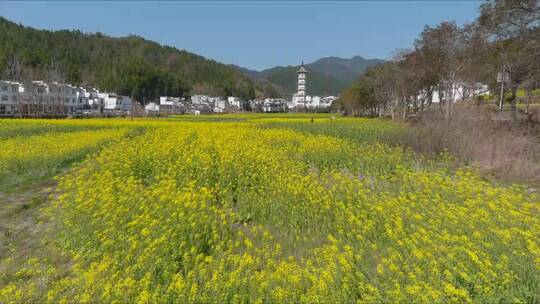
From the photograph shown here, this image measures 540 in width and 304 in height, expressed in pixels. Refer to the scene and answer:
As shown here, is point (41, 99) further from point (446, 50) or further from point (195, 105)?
point (446, 50)

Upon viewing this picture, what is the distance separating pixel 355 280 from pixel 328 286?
40cm

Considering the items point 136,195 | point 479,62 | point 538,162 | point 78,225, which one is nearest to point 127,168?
point 136,195

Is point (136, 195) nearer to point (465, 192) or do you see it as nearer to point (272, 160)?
point (272, 160)

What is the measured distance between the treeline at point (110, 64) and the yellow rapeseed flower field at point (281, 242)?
3056 inches

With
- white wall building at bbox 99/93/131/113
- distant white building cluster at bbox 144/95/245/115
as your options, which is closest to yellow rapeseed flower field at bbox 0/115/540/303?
distant white building cluster at bbox 144/95/245/115

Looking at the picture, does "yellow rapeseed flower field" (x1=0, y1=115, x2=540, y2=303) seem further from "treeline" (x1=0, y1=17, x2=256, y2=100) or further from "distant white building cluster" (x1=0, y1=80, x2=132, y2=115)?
"treeline" (x1=0, y1=17, x2=256, y2=100)

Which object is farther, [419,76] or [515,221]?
[419,76]

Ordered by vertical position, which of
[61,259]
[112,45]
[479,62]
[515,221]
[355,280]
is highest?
[112,45]

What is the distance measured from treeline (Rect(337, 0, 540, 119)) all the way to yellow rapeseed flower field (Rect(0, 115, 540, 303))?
16548mm

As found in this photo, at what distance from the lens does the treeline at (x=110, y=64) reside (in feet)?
331

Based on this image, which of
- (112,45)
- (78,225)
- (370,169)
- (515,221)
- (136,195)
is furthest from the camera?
(112,45)

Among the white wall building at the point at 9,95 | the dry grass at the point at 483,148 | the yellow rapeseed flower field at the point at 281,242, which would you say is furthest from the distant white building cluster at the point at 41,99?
the yellow rapeseed flower field at the point at 281,242

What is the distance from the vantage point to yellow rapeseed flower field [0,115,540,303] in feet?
11.5

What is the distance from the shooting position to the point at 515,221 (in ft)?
16.0
